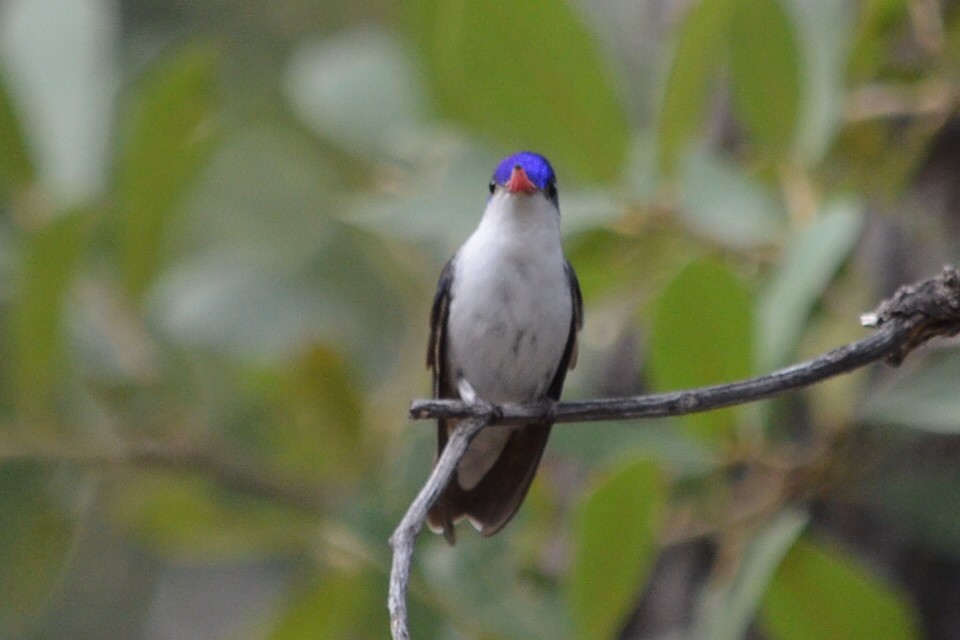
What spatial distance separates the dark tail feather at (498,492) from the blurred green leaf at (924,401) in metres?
0.60

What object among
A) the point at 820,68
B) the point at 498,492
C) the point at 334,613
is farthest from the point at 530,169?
the point at 334,613

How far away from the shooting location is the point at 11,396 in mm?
3123

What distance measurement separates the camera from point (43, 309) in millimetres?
2916

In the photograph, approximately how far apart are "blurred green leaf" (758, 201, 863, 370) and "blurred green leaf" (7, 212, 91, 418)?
4.72ft

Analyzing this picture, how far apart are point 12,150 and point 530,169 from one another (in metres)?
1.42

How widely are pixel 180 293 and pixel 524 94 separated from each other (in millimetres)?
1508

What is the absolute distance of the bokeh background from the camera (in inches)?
94.0

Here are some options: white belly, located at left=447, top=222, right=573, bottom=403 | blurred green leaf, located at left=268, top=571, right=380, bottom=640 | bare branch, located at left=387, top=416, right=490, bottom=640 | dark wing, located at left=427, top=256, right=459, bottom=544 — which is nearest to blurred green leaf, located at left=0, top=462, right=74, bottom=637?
blurred green leaf, located at left=268, top=571, right=380, bottom=640

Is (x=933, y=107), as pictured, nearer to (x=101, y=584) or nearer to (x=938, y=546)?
(x=938, y=546)

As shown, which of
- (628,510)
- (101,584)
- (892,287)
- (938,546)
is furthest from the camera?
(101,584)

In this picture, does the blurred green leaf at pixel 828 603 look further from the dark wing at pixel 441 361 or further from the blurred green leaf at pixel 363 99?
the blurred green leaf at pixel 363 99

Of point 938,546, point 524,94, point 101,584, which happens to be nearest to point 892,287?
point 938,546

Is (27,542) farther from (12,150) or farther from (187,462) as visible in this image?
(12,150)

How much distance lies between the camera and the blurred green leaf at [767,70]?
259cm
